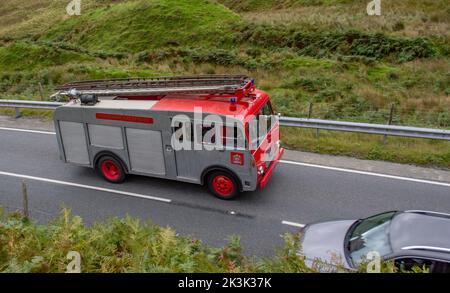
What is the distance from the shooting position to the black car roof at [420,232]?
19.4ft

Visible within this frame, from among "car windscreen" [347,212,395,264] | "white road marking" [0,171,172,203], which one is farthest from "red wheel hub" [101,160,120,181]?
"car windscreen" [347,212,395,264]

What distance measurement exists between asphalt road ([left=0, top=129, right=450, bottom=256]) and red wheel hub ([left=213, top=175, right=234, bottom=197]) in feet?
0.86

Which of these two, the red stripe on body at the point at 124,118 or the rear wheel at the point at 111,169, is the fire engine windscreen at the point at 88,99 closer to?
the red stripe on body at the point at 124,118

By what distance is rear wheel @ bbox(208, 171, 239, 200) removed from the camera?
9.88 metres

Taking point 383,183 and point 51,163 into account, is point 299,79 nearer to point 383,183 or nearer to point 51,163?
point 383,183

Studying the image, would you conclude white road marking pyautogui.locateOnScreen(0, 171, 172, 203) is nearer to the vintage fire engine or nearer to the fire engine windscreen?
the vintage fire engine

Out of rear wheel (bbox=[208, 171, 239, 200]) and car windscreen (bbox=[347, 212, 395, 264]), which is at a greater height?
car windscreen (bbox=[347, 212, 395, 264])

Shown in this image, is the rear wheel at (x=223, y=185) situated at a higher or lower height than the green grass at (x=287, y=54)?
lower

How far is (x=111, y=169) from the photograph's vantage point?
11.3 m

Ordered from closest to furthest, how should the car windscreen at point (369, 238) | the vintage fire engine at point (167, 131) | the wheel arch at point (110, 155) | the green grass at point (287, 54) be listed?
the car windscreen at point (369, 238)
the vintage fire engine at point (167, 131)
the wheel arch at point (110, 155)
the green grass at point (287, 54)

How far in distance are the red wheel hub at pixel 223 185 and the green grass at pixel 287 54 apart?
3.90 metres

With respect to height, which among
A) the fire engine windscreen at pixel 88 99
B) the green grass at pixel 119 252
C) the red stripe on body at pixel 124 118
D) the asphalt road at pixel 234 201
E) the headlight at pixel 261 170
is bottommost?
the asphalt road at pixel 234 201

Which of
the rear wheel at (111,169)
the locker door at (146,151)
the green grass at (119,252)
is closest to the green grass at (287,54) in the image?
the locker door at (146,151)
